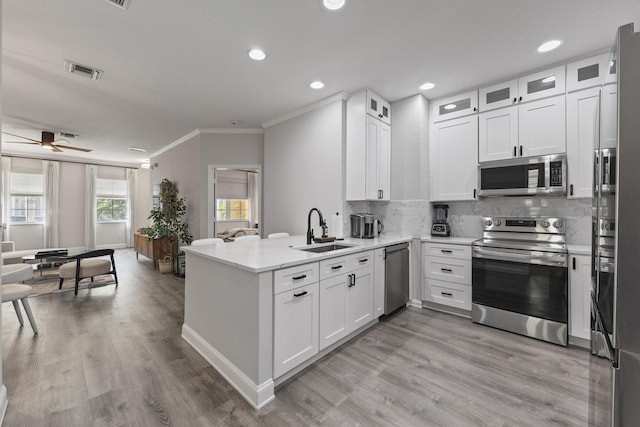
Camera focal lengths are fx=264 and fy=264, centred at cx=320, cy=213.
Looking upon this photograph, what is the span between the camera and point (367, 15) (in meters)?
2.10

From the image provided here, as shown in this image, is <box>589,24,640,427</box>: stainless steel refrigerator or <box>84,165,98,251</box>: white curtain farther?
<box>84,165,98,251</box>: white curtain

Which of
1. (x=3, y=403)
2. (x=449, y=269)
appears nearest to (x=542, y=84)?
Answer: (x=449, y=269)

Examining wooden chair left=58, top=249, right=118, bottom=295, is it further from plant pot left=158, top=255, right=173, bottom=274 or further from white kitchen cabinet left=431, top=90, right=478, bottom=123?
white kitchen cabinet left=431, top=90, right=478, bottom=123

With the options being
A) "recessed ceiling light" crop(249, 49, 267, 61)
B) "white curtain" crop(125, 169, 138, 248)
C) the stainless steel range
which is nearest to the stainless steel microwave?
the stainless steel range

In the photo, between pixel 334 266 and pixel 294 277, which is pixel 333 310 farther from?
pixel 294 277

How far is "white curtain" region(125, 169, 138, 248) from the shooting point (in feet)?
28.6

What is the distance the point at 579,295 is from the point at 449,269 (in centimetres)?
114

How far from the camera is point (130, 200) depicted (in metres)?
8.75

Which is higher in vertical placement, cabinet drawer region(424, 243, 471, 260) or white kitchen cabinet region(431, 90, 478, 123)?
white kitchen cabinet region(431, 90, 478, 123)

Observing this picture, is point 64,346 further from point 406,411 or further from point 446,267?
point 446,267

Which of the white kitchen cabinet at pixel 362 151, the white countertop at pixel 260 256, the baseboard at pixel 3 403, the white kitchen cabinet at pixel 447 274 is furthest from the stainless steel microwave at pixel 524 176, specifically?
the baseboard at pixel 3 403

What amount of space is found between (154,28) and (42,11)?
2.48ft

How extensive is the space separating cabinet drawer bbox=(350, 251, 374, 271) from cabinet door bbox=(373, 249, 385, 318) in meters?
0.10

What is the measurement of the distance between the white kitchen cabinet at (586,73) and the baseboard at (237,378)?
3959mm
